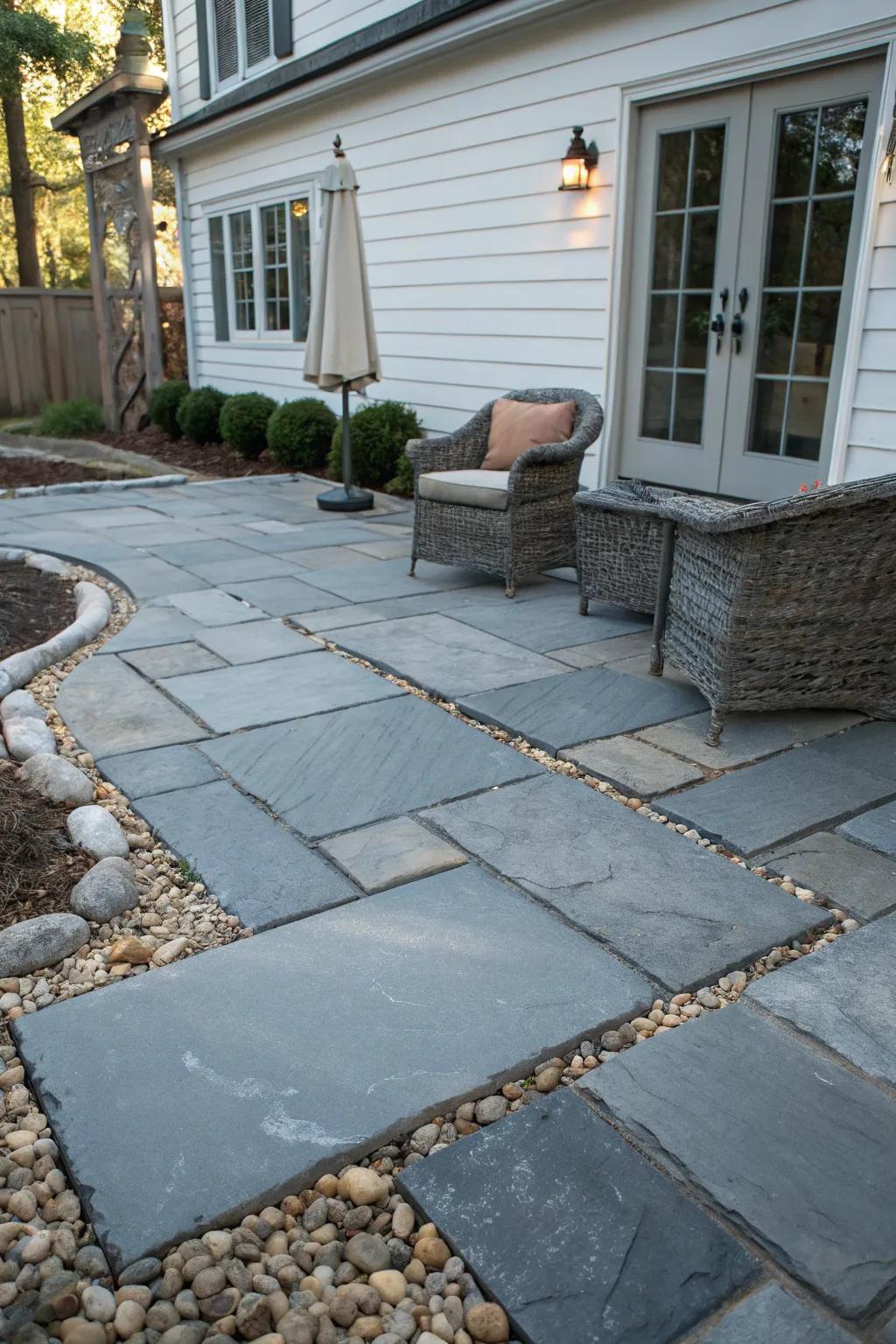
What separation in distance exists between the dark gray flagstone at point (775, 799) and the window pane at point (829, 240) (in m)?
2.54

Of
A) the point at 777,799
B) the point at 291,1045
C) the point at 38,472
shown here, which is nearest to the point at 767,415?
the point at 777,799

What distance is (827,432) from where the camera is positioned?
440 cm

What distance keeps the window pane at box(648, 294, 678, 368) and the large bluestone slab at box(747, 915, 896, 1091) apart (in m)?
3.81

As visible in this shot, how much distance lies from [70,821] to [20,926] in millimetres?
454

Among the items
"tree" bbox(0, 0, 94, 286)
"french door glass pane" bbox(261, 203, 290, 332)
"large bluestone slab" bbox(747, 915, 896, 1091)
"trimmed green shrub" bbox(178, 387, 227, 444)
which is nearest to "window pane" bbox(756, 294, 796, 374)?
"large bluestone slab" bbox(747, 915, 896, 1091)

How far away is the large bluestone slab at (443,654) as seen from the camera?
135 inches

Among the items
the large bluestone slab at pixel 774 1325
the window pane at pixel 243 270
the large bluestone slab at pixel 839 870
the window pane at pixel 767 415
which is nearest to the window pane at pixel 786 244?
the window pane at pixel 767 415

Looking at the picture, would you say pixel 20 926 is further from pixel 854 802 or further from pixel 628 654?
pixel 628 654

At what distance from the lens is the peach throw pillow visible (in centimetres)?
470

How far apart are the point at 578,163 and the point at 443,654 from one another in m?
3.12

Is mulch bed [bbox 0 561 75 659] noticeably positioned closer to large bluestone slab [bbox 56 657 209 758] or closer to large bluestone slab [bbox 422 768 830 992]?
large bluestone slab [bbox 56 657 209 758]

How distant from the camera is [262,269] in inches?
353

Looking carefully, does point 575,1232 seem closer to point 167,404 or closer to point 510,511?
point 510,511

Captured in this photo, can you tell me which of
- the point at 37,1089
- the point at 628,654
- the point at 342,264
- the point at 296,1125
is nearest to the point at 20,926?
the point at 37,1089
